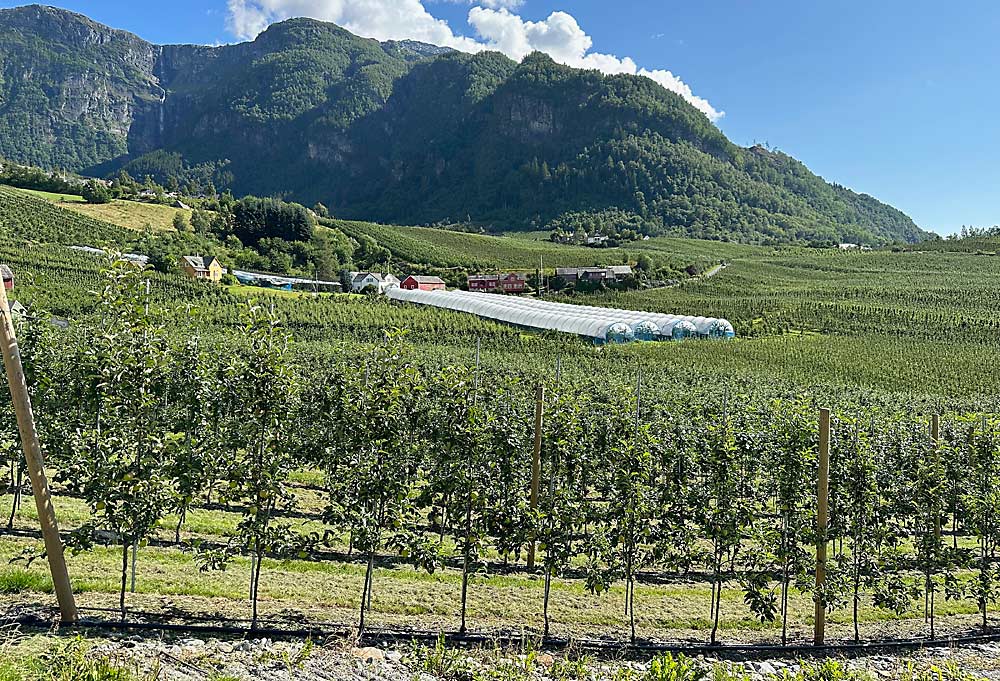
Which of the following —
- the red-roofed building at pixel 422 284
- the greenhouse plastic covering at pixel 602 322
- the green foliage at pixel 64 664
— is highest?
the red-roofed building at pixel 422 284

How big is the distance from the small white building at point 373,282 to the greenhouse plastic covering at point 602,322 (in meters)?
12.5

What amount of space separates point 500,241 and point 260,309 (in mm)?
107350

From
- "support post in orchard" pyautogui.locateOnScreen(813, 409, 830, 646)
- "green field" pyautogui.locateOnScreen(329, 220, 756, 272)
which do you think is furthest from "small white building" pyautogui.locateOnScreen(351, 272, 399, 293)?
"support post in orchard" pyautogui.locateOnScreen(813, 409, 830, 646)

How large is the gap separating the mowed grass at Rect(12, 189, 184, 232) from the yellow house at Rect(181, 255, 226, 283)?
64.5 feet

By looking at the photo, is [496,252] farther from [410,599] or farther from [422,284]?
[410,599]

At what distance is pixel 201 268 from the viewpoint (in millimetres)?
57625

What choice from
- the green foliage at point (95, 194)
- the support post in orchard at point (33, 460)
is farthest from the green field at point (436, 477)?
the green foliage at point (95, 194)

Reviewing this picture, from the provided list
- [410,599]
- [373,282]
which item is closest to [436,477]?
[410,599]

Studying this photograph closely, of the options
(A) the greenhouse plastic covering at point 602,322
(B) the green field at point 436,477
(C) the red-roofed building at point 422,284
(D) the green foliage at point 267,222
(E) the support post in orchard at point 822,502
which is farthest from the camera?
(D) the green foliage at point 267,222

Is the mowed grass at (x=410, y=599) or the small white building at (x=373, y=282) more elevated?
the small white building at (x=373, y=282)

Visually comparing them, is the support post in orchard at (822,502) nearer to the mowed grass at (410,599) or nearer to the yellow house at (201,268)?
the mowed grass at (410,599)

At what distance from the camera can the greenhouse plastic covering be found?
1753 inches

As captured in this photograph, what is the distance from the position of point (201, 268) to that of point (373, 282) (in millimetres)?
16446

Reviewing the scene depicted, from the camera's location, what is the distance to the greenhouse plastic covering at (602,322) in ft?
146
